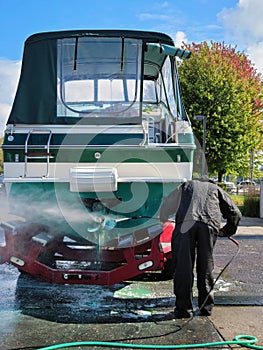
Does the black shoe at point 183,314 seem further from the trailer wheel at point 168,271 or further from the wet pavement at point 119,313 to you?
the trailer wheel at point 168,271

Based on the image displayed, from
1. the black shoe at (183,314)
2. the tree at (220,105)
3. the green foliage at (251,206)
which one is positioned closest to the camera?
the black shoe at (183,314)

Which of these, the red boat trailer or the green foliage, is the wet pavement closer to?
the red boat trailer

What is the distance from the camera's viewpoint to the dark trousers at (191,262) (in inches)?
209

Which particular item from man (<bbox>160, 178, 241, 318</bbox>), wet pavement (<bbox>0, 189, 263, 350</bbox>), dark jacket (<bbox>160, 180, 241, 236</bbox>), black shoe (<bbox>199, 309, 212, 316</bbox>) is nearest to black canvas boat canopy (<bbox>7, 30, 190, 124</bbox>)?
dark jacket (<bbox>160, 180, 241, 236</bbox>)

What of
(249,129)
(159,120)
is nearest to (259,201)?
(249,129)

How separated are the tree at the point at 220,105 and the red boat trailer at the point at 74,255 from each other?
16.2m

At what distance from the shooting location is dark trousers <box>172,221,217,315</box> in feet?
17.4

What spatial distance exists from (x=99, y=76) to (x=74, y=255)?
7.96 feet

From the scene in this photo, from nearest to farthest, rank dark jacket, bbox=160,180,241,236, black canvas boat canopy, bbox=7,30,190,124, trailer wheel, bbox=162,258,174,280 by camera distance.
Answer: dark jacket, bbox=160,180,241,236
black canvas boat canopy, bbox=7,30,190,124
trailer wheel, bbox=162,258,174,280

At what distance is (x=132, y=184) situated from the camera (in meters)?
5.97

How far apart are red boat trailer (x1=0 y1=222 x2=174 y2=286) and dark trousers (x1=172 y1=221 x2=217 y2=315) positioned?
0.54 meters

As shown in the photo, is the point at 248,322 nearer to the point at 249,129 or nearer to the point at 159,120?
the point at 159,120

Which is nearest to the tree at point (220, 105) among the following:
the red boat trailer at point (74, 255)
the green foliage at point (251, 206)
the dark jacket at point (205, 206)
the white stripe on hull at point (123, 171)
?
the green foliage at point (251, 206)

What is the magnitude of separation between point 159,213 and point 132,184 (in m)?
0.51
